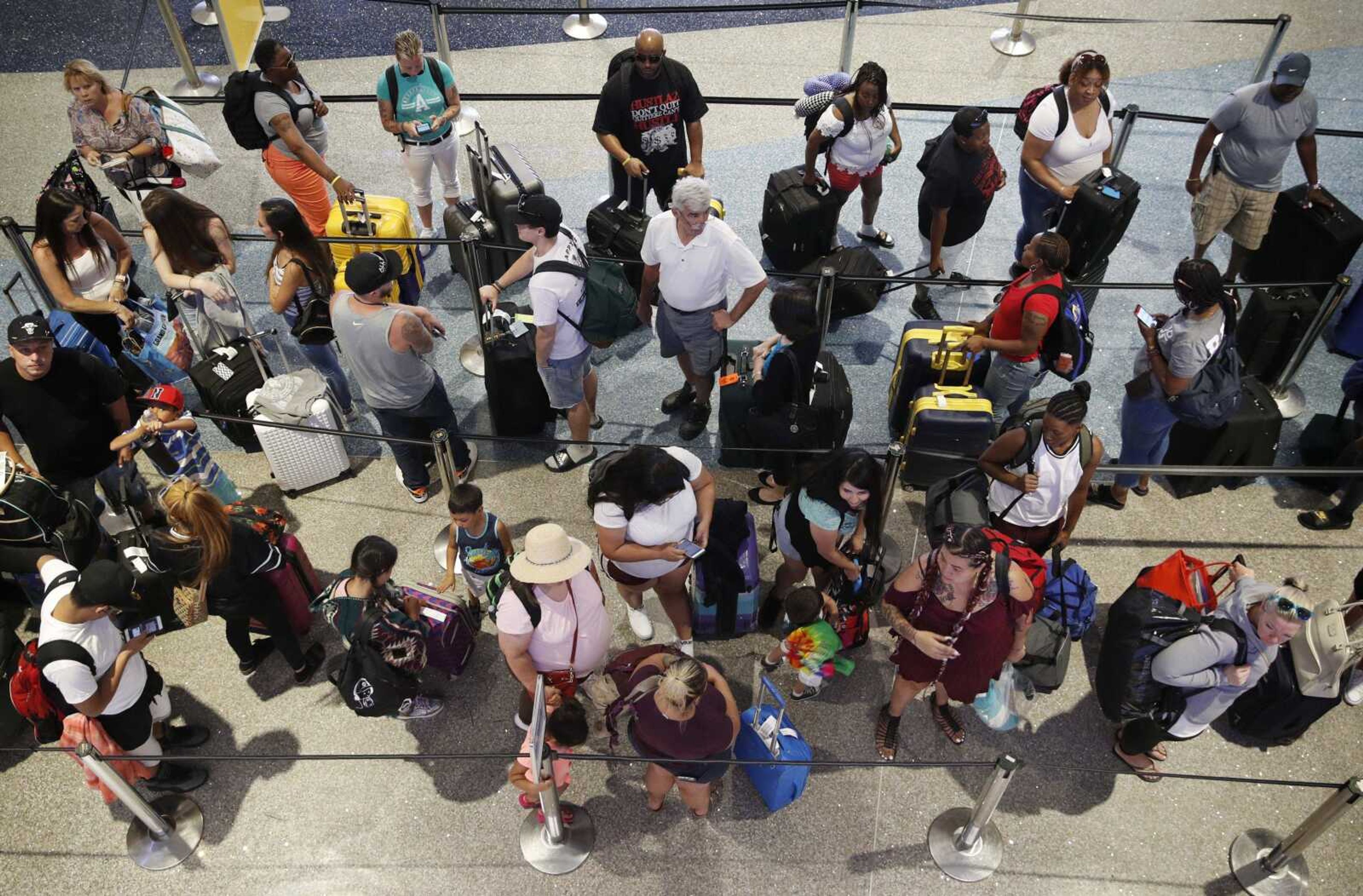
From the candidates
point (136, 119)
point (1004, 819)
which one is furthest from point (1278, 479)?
point (136, 119)

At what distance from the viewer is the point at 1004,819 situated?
4828 mm

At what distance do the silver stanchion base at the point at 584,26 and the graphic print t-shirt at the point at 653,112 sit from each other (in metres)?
4.33

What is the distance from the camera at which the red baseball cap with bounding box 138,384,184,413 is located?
17.3 feet

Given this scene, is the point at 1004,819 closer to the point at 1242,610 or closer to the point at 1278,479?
the point at 1242,610

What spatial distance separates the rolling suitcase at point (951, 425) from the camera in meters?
5.91

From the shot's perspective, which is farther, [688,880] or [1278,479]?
[1278,479]

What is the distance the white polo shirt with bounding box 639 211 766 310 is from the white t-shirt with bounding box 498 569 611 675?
2.00 metres

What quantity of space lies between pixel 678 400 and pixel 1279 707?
3856 mm

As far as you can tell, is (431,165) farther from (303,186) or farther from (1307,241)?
(1307,241)

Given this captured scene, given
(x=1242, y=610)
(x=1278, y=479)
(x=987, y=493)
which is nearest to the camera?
(x=1242, y=610)

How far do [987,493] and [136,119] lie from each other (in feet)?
19.4

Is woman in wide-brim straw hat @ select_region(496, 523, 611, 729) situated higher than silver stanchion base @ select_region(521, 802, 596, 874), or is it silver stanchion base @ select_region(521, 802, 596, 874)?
woman in wide-brim straw hat @ select_region(496, 523, 611, 729)

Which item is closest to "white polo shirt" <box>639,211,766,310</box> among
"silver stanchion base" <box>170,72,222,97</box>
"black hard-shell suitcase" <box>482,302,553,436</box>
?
"black hard-shell suitcase" <box>482,302,553,436</box>

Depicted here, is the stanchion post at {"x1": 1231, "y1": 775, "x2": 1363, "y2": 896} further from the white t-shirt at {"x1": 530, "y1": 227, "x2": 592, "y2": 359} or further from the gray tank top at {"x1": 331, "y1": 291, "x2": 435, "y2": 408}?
the gray tank top at {"x1": 331, "y1": 291, "x2": 435, "y2": 408}
